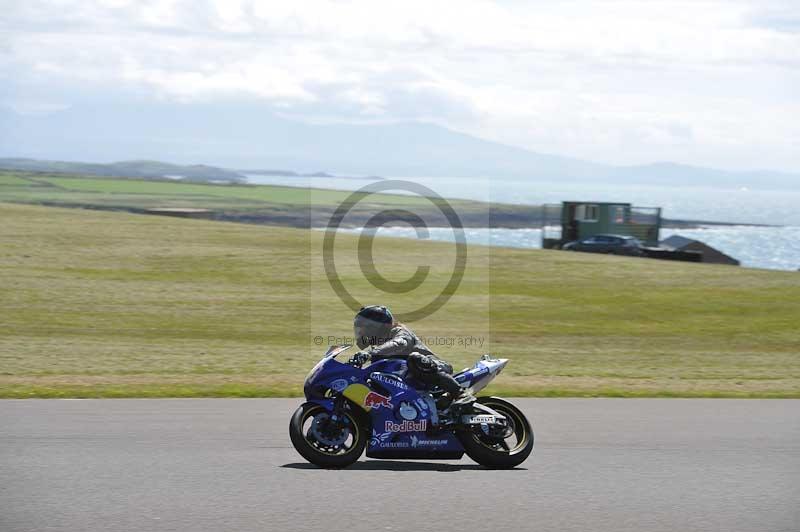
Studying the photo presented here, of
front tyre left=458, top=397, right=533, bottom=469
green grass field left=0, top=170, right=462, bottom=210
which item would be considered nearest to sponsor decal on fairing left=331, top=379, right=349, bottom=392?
front tyre left=458, top=397, right=533, bottom=469

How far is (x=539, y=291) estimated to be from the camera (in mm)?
33000

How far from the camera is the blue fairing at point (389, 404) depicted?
29.7ft

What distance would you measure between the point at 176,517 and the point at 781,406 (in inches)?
336

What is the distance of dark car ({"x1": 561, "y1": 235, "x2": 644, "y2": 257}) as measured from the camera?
56.5m

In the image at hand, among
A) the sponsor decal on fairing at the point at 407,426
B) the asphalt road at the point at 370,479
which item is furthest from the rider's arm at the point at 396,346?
the asphalt road at the point at 370,479

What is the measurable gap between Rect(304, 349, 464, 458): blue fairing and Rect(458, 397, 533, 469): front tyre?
0.17 m

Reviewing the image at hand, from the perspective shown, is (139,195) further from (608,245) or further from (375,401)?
(375,401)

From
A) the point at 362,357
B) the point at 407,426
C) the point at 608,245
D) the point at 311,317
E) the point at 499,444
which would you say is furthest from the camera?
the point at 608,245

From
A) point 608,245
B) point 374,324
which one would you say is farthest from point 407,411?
point 608,245

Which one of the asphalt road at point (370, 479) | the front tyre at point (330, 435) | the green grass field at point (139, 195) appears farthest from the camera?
the green grass field at point (139, 195)

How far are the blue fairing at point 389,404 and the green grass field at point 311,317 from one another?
502cm

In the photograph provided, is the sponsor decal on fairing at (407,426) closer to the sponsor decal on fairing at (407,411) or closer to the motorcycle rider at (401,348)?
the sponsor decal on fairing at (407,411)

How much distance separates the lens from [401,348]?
29.7ft

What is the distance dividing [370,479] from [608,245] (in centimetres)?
5028
